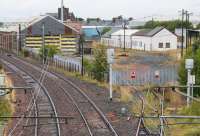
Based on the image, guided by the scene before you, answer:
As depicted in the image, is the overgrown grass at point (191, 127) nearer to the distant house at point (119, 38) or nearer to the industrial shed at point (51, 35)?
the industrial shed at point (51, 35)


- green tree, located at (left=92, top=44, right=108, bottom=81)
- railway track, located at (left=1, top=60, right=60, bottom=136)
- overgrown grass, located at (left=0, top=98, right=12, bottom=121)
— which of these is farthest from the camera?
green tree, located at (left=92, top=44, right=108, bottom=81)

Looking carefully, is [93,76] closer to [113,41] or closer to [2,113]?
[2,113]

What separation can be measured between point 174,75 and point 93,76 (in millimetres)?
5728

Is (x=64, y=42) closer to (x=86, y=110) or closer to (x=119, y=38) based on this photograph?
(x=119, y=38)

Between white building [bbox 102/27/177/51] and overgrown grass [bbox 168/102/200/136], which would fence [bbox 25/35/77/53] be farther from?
overgrown grass [bbox 168/102/200/136]

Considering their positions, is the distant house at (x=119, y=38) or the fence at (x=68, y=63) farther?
the distant house at (x=119, y=38)

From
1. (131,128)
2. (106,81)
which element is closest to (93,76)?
(106,81)

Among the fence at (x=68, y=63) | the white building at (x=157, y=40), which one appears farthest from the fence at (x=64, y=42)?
the fence at (x=68, y=63)

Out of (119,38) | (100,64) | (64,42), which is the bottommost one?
(100,64)

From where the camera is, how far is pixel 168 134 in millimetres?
13445

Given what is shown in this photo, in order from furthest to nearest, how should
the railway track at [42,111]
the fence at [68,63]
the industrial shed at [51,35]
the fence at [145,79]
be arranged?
the industrial shed at [51,35] → the fence at [68,63] → the fence at [145,79] → the railway track at [42,111]

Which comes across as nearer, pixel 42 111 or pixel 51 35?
pixel 42 111

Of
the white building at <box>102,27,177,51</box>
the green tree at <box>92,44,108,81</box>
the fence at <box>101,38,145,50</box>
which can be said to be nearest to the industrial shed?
the white building at <box>102,27,177,51</box>

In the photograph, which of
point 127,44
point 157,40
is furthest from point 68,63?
point 127,44
